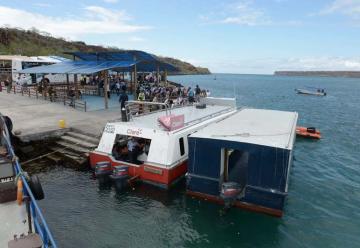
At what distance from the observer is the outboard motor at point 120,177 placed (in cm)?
1305

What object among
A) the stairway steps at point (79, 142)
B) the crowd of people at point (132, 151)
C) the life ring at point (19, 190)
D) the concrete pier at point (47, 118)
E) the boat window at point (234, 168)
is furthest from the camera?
the concrete pier at point (47, 118)

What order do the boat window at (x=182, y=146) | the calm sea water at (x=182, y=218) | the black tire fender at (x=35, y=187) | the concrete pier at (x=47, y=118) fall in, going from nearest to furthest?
the black tire fender at (x=35, y=187) < the calm sea water at (x=182, y=218) < the boat window at (x=182, y=146) < the concrete pier at (x=47, y=118)

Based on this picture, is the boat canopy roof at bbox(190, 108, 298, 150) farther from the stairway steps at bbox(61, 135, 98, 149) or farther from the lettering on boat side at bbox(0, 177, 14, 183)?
the lettering on boat side at bbox(0, 177, 14, 183)

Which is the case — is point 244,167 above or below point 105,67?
below

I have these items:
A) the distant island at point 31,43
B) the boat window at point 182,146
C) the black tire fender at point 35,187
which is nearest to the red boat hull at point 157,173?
the boat window at point 182,146

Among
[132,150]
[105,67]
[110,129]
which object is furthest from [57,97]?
[132,150]

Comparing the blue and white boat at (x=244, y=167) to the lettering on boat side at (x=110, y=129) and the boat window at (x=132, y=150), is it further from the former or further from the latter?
the lettering on boat side at (x=110, y=129)

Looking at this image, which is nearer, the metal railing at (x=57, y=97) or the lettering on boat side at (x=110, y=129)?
the lettering on boat side at (x=110, y=129)

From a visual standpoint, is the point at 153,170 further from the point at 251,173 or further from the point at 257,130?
the point at 257,130

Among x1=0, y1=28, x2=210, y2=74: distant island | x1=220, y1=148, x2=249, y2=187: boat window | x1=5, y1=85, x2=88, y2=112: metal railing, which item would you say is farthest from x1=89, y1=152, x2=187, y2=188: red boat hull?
x1=0, y1=28, x2=210, y2=74: distant island

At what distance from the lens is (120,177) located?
13008mm

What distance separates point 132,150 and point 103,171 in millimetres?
1648

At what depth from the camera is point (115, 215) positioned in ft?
38.0

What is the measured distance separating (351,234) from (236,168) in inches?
202
